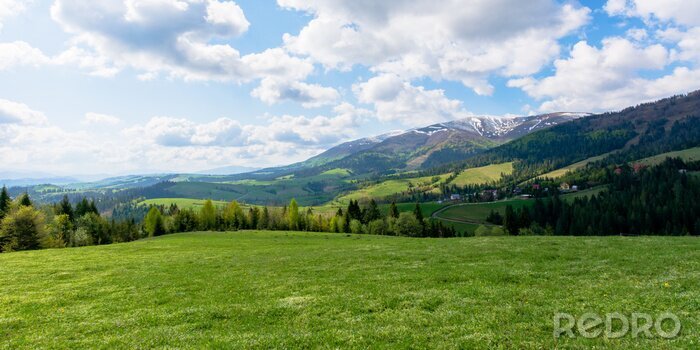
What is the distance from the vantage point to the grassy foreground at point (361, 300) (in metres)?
15.2

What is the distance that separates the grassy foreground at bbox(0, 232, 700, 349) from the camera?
15.2 meters

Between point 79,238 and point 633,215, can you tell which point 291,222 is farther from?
point 633,215

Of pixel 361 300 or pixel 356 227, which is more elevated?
pixel 361 300

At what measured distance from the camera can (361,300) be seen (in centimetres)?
2059

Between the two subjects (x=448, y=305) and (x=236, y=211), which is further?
(x=236, y=211)

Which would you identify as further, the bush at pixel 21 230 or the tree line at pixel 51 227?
the tree line at pixel 51 227

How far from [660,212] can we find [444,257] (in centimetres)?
15981

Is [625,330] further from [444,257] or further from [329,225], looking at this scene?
[329,225]

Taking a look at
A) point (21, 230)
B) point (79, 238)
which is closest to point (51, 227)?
point (79, 238)

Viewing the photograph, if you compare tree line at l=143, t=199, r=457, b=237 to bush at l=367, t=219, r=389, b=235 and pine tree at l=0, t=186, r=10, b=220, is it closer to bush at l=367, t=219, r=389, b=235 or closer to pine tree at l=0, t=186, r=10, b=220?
bush at l=367, t=219, r=389, b=235

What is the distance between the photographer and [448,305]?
18.7 metres

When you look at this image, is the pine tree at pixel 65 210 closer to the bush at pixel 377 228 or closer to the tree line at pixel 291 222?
the tree line at pixel 291 222

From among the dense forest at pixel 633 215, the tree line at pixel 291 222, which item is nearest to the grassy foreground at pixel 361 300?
the tree line at pixel 291 222

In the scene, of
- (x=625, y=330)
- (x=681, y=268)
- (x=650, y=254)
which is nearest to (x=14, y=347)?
(x=625, y=330)
